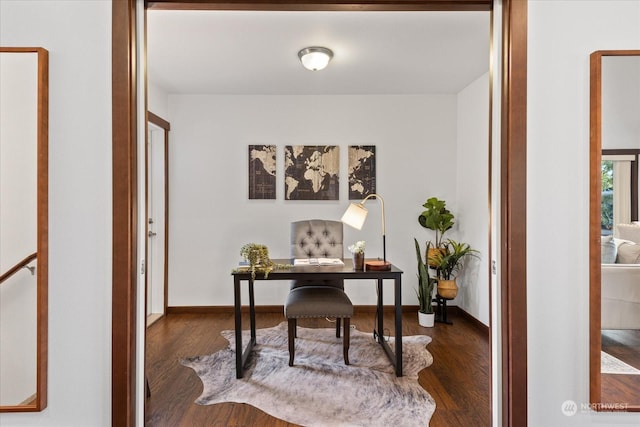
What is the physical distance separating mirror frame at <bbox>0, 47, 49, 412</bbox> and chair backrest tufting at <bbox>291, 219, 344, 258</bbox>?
2.05 meters

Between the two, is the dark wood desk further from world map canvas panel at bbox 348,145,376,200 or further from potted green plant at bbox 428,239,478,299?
world map canvas panel at bbox 348,145,376,200

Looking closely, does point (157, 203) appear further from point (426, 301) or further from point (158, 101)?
point (426, 301)

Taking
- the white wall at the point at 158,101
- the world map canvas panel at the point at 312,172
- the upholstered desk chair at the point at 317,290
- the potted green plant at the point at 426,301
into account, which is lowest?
the potted green plant at the point at 426,301

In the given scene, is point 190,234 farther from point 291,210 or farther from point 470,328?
point 470,328

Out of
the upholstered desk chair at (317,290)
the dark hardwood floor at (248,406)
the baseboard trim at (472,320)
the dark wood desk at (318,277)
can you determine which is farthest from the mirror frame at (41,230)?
the baseboard trim at (472,320)

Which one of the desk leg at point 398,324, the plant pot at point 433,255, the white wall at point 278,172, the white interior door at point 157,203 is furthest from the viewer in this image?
the white wall at point 278,172

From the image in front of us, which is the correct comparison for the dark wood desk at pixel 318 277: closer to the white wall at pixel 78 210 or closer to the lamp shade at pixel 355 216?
the lamp shade at pixel 355 216

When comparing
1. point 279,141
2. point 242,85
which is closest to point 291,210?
point 279,141

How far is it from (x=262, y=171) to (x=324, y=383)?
2.44 m

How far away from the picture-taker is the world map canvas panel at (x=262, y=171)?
4223 millimetres

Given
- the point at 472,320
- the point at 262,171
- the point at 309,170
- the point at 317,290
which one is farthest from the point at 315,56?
the point at 472,320

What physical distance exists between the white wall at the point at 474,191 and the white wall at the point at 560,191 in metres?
1.98

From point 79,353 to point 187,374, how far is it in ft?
4.31

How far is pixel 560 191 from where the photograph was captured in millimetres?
1490
